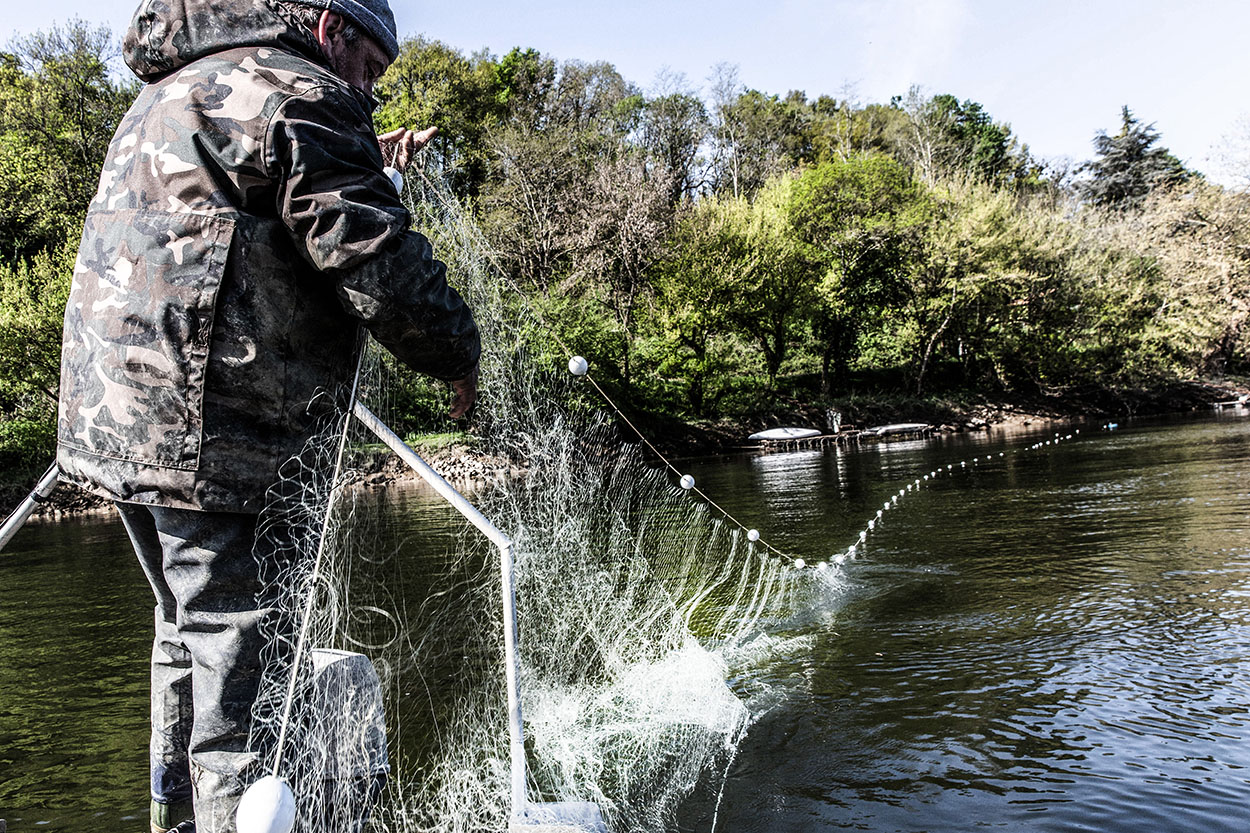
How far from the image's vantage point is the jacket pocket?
2.09 m

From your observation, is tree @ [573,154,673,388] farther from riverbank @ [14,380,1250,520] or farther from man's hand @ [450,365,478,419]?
man's hand @ [450,365,478,419]

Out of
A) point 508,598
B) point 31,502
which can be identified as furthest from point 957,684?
point 31,502

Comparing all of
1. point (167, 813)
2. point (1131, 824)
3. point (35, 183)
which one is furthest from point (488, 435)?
point (35, 183)

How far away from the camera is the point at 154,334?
6.87 ft

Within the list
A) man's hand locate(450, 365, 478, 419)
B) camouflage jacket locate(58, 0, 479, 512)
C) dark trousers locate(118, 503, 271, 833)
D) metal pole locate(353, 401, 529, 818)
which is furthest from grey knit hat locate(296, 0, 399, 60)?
dark trousers locate(118, 503, 271, 833)

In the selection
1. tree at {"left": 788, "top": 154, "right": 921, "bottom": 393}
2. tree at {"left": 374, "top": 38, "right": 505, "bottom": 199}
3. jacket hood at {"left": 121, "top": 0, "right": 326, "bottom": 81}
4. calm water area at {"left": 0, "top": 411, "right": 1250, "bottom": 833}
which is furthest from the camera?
tree at {"left": 788, "top": 154, "right": 921, "bottom": 393}

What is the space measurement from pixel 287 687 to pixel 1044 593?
672 centimetres

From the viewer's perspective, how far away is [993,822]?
11.4 ft

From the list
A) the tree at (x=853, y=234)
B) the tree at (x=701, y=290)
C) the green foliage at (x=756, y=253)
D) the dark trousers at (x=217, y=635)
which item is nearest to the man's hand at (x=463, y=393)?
the dark trousers at (x=217, y=635)

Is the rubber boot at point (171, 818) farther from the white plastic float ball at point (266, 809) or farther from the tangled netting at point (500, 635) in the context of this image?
the white plastic float ball at point (266, 809)

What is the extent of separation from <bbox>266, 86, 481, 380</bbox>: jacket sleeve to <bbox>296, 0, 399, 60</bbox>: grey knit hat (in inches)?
11.7

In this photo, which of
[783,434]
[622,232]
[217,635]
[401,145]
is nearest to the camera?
[217,635]

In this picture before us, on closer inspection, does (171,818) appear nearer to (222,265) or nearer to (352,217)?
(222,265)

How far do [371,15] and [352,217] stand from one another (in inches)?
30.4
